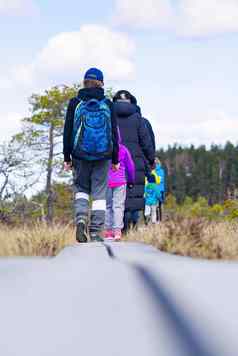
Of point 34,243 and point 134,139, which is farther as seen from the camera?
point 134,139

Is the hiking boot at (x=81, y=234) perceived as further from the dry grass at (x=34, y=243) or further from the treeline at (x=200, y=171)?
the treeline at (x=200, y=171)

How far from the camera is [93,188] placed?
30.4 ft

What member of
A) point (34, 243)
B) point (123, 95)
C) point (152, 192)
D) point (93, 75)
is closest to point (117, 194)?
point (123, 95)

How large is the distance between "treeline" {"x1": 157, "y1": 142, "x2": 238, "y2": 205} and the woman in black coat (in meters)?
143

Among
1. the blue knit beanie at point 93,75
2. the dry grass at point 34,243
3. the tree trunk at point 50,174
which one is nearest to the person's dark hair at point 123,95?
the blue knit beanie at point 93,75

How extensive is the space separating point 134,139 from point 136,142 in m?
0.06

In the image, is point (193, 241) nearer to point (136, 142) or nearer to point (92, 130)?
point (92, 130)

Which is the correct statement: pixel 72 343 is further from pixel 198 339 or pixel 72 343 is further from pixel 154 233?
pixel 154 233

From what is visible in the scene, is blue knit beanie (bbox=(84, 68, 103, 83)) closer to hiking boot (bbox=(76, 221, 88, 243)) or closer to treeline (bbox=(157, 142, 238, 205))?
hiking boot (bbox=(76, 221, 88, 243))

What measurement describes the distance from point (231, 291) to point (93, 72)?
16.3 ft

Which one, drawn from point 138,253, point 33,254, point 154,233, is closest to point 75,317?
point 138,253

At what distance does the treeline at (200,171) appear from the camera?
162m

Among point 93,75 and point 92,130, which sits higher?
point 93,75

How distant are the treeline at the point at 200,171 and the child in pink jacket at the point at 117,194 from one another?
143 meters
